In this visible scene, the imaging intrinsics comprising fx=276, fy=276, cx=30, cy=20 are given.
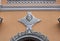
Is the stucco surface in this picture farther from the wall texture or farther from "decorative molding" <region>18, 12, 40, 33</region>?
"decorative molding" <region>18, 12, 40, 33</region>

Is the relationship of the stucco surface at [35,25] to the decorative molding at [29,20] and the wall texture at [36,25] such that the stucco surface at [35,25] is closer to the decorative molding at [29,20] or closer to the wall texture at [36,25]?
the wall texture at [36,25]

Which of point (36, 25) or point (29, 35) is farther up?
point (36, 25)

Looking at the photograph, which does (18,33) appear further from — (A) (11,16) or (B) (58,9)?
(B) (58,9)

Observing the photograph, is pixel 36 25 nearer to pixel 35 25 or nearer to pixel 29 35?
pixel 35 25

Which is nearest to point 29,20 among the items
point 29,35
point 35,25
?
point 35,25

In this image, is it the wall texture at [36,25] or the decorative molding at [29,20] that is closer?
the wall texture at [36,25]

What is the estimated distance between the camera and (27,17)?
9.01 metres

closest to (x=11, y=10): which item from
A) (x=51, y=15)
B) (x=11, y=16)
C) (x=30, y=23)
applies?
(x=11, y=16)

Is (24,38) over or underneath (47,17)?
underneath

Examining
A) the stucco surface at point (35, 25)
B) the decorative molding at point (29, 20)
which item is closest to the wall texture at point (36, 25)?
the stucco surface at point (35, 25)

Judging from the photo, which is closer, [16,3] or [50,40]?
[50,40]

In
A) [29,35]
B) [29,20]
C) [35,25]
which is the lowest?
[29,35]

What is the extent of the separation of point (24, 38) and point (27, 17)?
0.71 metres

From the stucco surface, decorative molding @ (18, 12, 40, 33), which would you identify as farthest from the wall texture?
decorative molding @ (18, 12, 40, 33)
